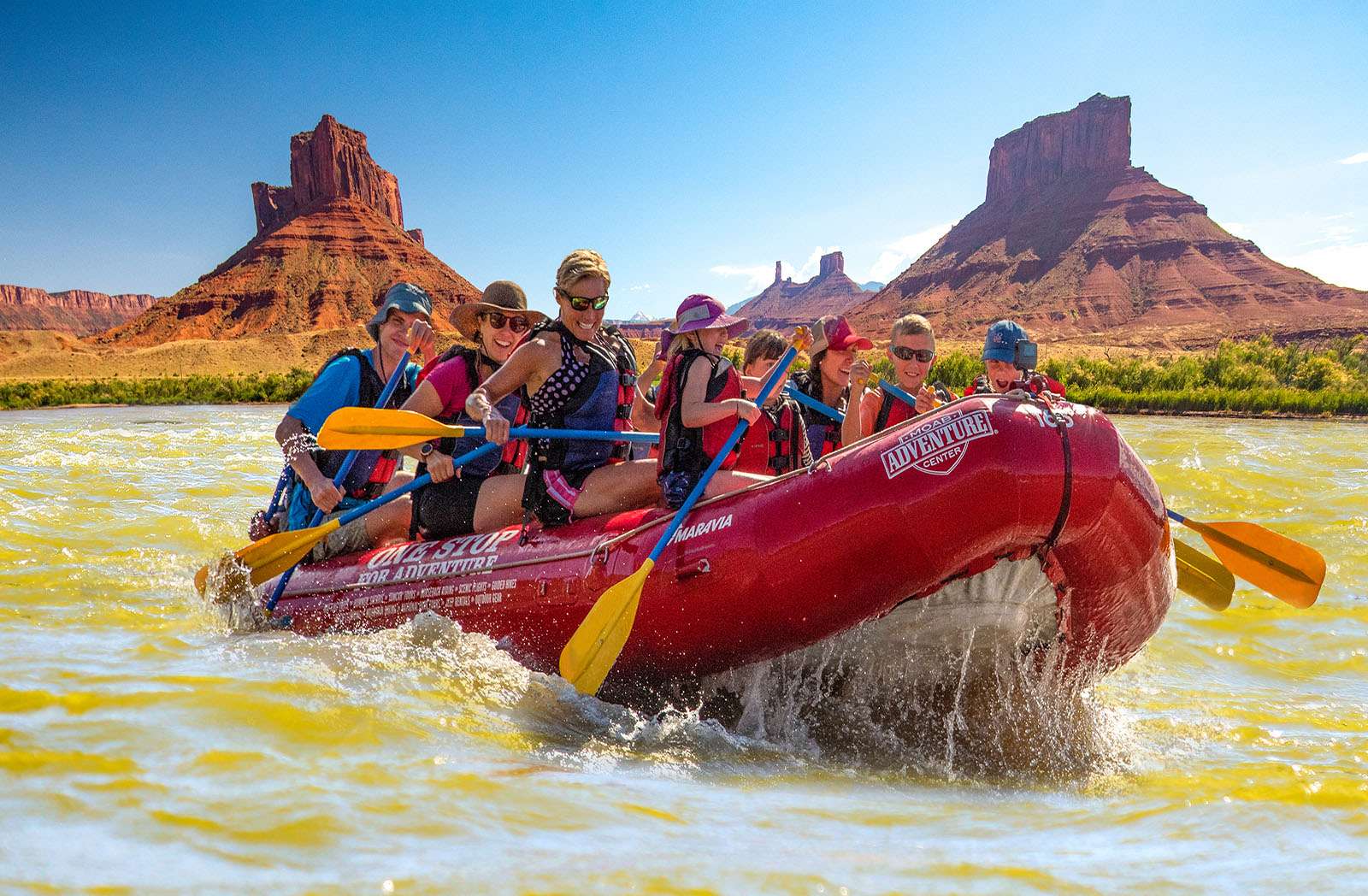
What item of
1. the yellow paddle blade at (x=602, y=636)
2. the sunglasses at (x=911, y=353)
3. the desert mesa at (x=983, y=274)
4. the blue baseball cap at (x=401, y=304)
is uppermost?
the desert mesa at (x=983, y=274)

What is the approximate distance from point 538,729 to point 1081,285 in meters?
86.4

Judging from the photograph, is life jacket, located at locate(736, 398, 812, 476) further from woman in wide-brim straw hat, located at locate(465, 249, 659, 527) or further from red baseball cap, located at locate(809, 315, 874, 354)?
woman in wide-brim straw hat, located at locate(465, 249, 659, 527)

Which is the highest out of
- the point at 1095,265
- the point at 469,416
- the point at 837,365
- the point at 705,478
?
the point at 1095,265

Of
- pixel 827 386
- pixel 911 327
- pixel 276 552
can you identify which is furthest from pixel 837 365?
pixel 276 552

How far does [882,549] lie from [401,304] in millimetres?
2878

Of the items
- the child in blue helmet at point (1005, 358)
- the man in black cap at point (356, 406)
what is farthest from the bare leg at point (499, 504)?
the child in blue helmet at point (1005, 358)

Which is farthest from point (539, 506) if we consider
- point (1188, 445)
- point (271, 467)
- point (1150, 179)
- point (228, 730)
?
point (1150, 179)

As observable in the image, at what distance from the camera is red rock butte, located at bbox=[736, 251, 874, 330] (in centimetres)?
16150

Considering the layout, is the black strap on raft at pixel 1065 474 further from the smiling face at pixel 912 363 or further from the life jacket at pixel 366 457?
the life jacket at pixel 366 457

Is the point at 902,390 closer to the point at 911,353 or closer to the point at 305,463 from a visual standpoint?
the point at 911,353

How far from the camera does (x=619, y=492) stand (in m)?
4.00

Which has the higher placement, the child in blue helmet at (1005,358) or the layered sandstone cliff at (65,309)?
the layered sandstone cliff at (65,309)

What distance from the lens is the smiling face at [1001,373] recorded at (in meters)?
3.93

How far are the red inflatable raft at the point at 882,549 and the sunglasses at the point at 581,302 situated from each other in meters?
0.85
